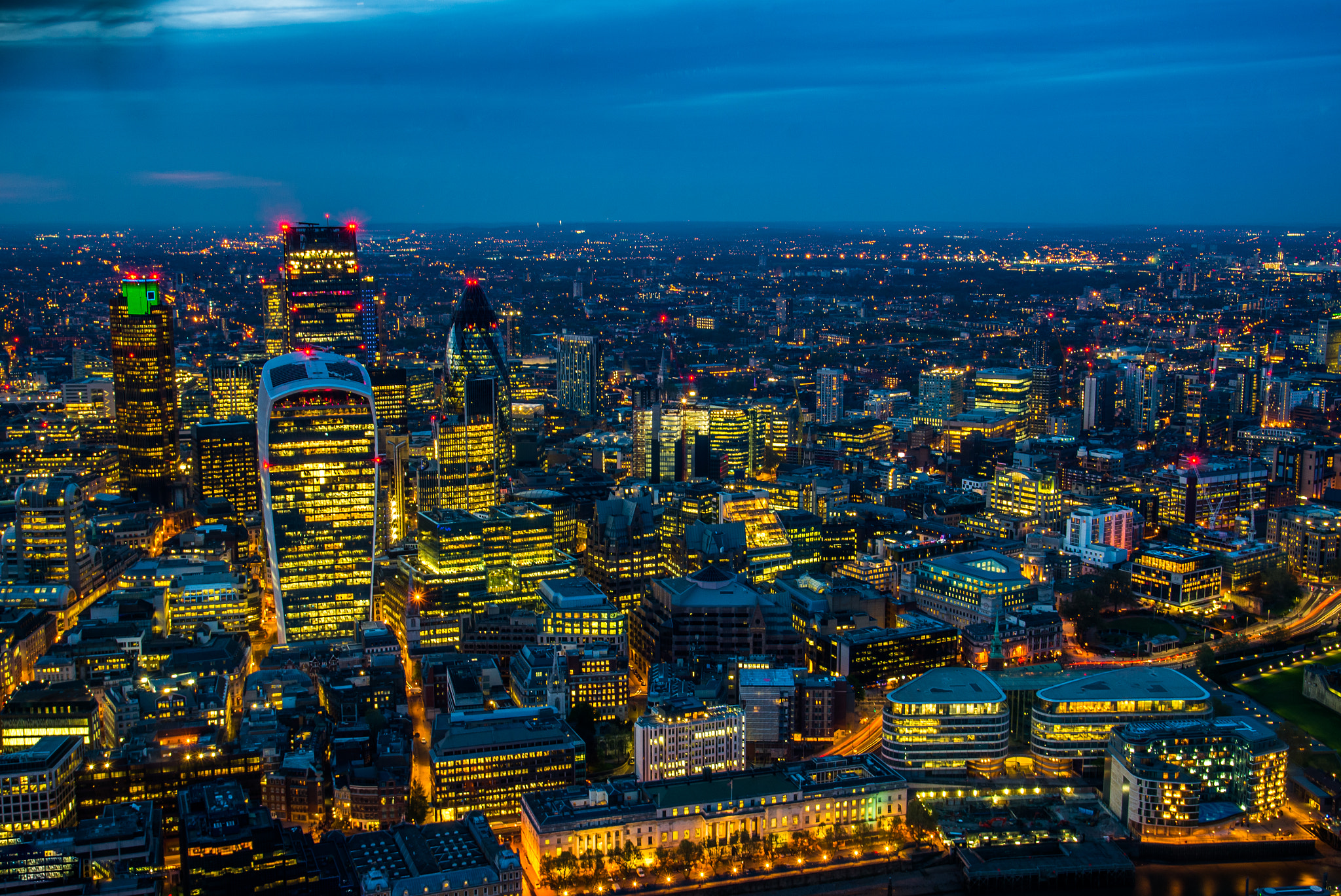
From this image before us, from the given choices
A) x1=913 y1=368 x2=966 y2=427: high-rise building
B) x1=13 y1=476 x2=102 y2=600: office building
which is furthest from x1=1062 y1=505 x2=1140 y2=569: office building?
x1=13 y1=476 x2=102 y2=600: office building

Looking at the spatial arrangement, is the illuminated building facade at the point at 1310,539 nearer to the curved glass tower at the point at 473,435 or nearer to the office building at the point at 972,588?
the office building at the point at 972,588

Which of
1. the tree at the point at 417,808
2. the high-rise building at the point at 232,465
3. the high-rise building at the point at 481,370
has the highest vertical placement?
the high-rise building at the point at 481,370

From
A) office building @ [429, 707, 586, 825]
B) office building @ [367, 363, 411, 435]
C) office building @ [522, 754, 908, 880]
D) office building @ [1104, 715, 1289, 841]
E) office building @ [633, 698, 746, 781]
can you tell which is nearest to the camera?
office building @ [522, 754, 908, 880]

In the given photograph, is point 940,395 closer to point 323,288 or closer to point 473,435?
point 323,288

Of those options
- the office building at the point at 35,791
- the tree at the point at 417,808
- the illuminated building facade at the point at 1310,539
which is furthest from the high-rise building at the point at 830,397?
the office building at the point at 35,791

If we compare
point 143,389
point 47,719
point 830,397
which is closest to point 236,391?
point 143,389

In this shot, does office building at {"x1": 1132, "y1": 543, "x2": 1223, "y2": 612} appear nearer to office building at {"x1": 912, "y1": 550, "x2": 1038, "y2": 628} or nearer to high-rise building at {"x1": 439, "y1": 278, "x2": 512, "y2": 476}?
office building at {"x1": 912, "y1": 550, "x2": 1038, "y2": 628}
